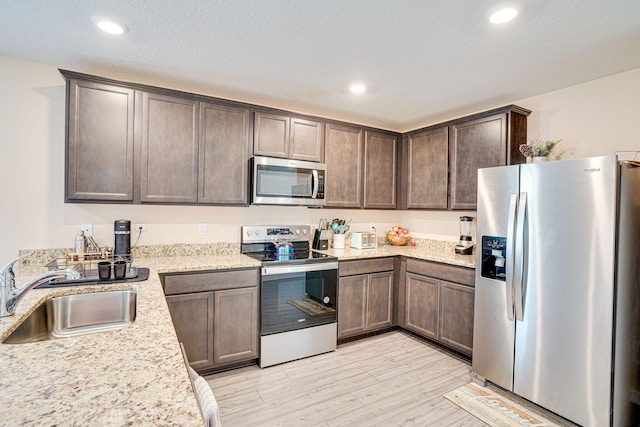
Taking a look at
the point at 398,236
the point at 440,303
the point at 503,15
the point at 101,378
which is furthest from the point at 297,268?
the point at 503,15

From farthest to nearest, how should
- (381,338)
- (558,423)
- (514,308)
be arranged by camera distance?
1. (381,338)
2. (514,308)
3. (558,423)

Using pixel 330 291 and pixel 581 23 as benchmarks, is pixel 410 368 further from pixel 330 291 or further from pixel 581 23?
pixel 581 23

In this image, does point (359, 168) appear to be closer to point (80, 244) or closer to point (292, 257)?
point (292, 257)

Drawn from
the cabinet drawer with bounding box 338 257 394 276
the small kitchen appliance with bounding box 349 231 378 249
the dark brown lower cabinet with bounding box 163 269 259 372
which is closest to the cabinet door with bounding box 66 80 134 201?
the dark brown lower cabinet with bounding box 163 269 259 372

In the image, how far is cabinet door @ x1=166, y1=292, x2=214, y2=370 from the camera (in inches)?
95.7

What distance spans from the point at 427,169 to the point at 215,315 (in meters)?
2.67

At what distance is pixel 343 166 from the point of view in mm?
3551

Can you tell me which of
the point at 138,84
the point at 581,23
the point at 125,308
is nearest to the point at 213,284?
the point at 125,308

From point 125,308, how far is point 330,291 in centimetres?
175

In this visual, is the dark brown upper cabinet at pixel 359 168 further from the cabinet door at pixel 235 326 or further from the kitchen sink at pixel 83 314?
the kitchen sink at pixel 83 314

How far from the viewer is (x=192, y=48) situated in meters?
2.16

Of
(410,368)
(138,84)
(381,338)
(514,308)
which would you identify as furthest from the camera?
(381,338)

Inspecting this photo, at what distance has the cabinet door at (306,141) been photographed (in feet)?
10.5

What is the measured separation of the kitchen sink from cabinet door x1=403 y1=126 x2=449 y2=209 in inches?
116
